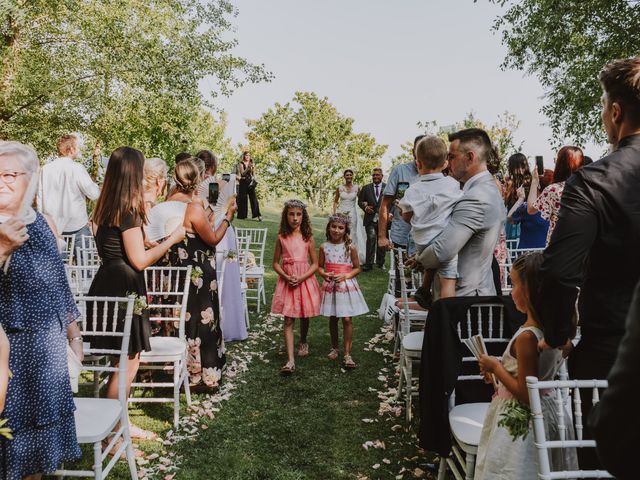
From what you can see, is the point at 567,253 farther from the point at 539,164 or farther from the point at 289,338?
the point at 539,164

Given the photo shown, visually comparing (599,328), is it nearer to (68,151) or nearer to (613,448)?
(613,448)

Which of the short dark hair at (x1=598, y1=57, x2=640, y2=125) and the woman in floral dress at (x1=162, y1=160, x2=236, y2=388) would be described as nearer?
the short dark hair at (x1=598, y1=57, x2=640, y2=125)

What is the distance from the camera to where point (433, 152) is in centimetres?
405

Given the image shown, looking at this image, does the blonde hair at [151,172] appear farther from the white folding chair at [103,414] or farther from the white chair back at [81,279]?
the white folding chair at [103,414]

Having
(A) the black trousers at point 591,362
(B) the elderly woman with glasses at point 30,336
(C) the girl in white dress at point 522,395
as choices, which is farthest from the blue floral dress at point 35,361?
(A) the black trousers at point 591,362

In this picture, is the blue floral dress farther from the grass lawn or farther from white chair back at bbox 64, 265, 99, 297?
white chair back at bbox 64, 265, 99, 297

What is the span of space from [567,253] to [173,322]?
3.73 meters

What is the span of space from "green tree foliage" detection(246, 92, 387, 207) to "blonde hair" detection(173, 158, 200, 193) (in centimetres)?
3421

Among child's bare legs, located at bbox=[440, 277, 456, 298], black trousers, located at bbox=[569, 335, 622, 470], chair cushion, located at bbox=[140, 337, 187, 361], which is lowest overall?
chair cushion, located at bbox=[140, 337, 187, 361]

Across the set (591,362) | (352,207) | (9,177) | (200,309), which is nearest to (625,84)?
(591,362)

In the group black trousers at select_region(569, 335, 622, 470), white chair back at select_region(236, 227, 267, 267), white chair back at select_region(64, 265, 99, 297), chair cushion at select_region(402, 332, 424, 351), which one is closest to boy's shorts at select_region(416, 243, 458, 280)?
chair cushion at select_region(402, 332, 424, 351)

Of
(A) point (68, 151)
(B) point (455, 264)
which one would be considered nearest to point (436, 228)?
(B) point (455, 264)

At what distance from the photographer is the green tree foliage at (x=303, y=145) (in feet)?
130

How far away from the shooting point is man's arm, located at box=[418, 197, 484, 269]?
325 cm
